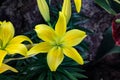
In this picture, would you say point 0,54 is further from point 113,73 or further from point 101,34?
point 101,34

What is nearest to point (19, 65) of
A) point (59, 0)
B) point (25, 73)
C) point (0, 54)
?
point (25, 73)

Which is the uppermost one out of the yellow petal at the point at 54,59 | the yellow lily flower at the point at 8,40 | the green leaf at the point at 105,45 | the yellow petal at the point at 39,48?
the yellow lily flower at the point at 8,40

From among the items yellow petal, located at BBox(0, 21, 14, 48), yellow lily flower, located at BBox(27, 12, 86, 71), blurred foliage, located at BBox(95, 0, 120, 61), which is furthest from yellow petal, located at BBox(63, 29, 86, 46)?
blurred foliage, located at BBox(95, 0, 120, 61)

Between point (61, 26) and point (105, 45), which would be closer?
point (61, 26)

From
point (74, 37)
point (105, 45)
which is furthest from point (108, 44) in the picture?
point (74, 37)

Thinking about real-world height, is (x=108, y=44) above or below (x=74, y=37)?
below

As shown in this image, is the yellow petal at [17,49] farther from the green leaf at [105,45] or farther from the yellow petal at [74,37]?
the green leaf at [105,45]

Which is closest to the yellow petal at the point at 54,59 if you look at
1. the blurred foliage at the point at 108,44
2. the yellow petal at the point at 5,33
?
the yellow petal at the point at 5,33

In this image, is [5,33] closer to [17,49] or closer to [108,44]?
[17,49]
